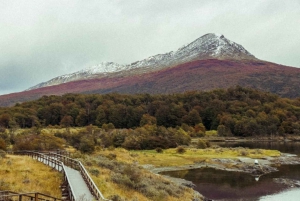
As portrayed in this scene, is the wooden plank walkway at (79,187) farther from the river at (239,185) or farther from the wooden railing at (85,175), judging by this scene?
the river at (239,185)

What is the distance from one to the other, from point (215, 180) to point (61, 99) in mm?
134257

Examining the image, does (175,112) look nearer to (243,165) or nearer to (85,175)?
(243,165)

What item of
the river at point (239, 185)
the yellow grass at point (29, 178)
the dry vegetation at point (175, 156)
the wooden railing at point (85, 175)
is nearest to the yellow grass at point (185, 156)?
the dry vegetation at point (175, 156)

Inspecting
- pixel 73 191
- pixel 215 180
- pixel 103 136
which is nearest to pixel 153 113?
pixel 103 136

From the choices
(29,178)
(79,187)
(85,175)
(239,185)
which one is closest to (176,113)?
(239,185)

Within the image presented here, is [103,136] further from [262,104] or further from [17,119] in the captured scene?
[262,104]

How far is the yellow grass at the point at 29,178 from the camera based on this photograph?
23.3m

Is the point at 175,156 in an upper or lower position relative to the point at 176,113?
lower

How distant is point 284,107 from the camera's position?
150m

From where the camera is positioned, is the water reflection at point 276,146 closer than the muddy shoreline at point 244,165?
No

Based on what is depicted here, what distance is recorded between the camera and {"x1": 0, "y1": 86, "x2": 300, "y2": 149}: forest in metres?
126

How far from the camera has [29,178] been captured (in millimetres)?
26469

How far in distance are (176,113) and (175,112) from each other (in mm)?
633

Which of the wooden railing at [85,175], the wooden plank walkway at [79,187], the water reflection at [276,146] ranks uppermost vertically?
the wooden railing at [85,175]
